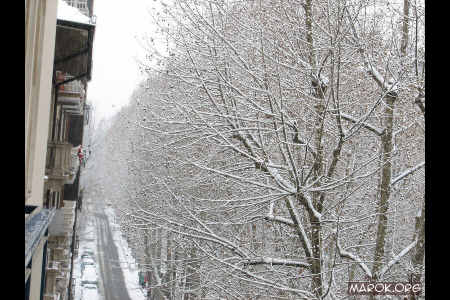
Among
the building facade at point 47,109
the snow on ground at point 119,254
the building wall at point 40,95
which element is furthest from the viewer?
the snow on ground at point 119,254

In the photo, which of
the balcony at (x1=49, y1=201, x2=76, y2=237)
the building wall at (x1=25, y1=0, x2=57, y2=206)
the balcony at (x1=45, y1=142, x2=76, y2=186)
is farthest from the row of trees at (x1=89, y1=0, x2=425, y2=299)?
the balcony at (x1=45, y1=142, x2=76, y2=186)

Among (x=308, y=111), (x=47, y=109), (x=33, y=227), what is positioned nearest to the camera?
(x=33, y=227)

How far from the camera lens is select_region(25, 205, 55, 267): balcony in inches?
105

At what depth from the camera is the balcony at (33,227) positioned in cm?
268

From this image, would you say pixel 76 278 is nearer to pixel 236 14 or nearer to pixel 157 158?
pixel 157 158

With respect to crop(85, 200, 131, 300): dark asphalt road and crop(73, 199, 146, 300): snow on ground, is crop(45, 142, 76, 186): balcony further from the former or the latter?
crop(73, 199, 146, 300): snow on ground

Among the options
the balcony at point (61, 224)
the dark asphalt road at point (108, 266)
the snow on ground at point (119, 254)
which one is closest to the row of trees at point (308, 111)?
the balcony at point (61, 224)

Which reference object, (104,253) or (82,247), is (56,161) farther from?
(82,247)

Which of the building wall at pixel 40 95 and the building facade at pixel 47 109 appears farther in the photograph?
the building wall at pixel 40 95

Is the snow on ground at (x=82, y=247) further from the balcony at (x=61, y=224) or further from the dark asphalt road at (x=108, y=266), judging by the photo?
the balcony at (x=61, y=224)

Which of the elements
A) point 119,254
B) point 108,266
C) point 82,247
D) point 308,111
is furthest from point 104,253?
point 308,111

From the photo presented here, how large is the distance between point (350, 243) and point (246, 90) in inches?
123

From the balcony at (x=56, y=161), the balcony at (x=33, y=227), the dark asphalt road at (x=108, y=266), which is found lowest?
the dark asphalt road at (x=108, y=266)

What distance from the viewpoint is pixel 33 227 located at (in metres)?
3.41
